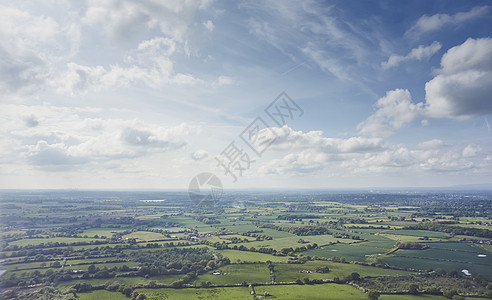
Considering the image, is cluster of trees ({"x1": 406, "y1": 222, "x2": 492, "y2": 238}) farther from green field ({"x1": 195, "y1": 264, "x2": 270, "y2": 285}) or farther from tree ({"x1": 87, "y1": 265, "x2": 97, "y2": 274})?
tree ({"x1": 87, "y1": 265, "x2": 97, "y2": 274})

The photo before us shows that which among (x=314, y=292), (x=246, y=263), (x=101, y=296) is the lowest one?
(x=101, y=296)

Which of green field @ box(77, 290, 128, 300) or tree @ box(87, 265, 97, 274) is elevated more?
tree @ box(87, 265, 97, 274)

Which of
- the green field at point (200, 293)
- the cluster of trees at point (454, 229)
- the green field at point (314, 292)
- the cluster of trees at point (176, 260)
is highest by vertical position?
the cluster of trees at point (454, 229)

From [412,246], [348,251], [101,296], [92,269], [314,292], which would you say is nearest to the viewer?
[101,296]

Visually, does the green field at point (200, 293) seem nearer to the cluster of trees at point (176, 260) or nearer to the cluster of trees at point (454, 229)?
the cluster of trees at point (176, 260)

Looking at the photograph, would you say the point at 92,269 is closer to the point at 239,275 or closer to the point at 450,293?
the point at 239,275

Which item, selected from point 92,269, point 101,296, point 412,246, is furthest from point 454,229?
point 92,269

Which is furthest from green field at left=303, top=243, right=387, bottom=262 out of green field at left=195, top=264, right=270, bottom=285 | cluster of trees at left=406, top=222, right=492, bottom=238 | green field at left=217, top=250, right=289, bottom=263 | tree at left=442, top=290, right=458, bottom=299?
cluster of trees at left=406, top=222, right=492, bottom=238

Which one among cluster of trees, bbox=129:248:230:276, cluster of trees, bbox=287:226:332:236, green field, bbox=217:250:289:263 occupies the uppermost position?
cluster of trees, bbox=287:226:332:236

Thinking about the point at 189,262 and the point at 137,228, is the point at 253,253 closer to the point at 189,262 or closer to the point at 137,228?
the point at 189,262

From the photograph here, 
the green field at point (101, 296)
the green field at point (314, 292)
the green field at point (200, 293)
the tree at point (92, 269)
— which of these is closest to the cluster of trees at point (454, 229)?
the green field at point (314, 292)

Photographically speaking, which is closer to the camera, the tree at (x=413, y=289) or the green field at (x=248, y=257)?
the tree at (x=413, y=289)

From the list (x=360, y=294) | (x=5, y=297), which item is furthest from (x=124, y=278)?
(x=360, y=294)
